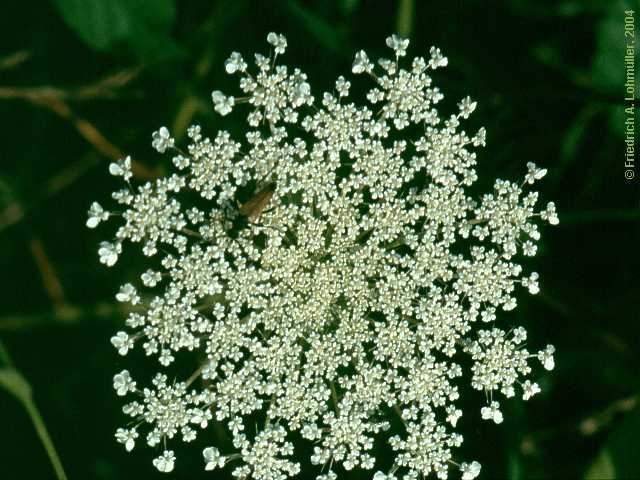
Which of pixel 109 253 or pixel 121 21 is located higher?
pixel 121 21

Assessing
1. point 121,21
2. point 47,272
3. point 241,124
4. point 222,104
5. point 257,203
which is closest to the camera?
point 257,203

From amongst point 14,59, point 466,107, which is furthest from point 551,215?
point 14,59

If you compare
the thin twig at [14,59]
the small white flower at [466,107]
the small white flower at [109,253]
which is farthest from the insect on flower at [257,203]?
the thin twig at [14,59]

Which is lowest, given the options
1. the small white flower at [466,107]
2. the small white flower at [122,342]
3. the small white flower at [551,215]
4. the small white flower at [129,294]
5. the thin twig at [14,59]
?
the small white flower at [122,342]

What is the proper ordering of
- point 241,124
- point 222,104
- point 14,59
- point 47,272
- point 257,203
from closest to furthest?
point 257,203 < point 222,104 < point 241,124 < point 14,59 < point 47,272

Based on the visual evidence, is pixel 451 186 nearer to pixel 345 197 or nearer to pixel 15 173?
pixel 345 197

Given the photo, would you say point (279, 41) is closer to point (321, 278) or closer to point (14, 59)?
point (321, 278)

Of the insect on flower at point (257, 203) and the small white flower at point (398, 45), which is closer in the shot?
the insect on flower at point (257, 203)

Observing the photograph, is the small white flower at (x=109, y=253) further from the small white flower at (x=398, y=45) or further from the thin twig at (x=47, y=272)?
the thin twig at (x=47, y=272)
